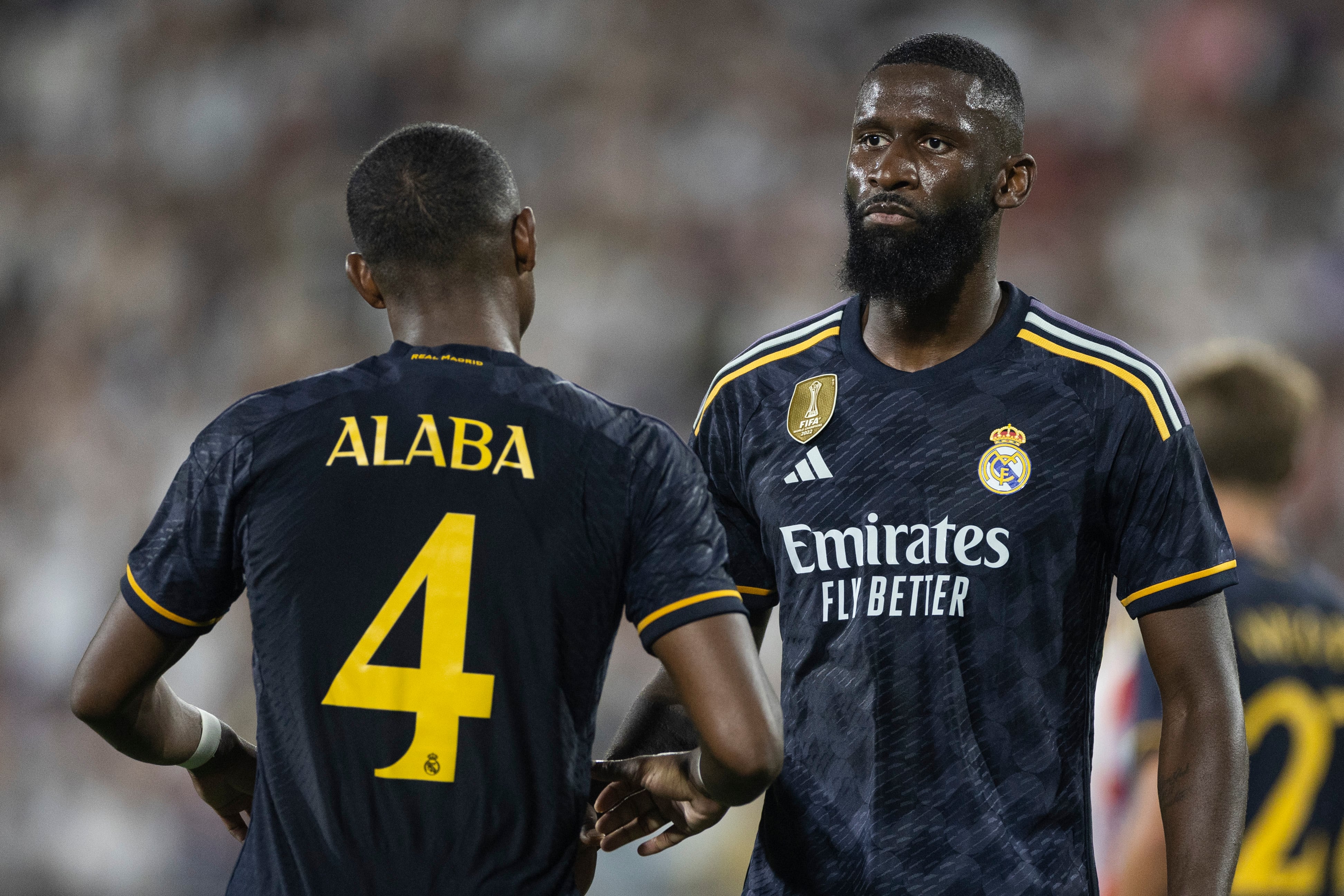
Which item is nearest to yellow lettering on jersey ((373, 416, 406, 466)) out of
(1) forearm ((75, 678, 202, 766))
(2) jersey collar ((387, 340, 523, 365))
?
(2) jersey collar ((387, 340, 523, 365))

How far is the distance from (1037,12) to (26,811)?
730 cm

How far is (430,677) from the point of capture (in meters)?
1.99

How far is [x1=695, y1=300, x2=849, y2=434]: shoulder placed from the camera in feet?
9.02

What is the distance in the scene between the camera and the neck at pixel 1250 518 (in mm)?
3432

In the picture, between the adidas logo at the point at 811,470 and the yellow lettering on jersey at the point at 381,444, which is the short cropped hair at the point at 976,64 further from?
the yellow lettering on jersey at the point at 381,444

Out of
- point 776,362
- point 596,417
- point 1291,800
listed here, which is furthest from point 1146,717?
point 596,417

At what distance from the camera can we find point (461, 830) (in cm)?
198

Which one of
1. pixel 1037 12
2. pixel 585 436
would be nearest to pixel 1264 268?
pixel 1037 12

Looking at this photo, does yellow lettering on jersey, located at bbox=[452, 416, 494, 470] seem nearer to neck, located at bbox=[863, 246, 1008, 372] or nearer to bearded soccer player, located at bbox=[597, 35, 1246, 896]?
bearded soccer player, located at bbox=[597, 35, 1246, 896]

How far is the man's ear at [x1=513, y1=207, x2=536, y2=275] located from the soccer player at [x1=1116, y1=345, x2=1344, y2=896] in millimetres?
1814

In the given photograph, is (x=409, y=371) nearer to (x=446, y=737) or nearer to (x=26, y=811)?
(x=446, y=737)

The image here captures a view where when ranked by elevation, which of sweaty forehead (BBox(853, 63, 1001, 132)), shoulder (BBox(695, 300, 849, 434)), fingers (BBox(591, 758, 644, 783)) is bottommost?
fingers (BBox(591, 758, 644, 783))

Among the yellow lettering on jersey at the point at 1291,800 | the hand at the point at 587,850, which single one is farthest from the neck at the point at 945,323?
the yellow lettering on jersey at the point at 1291,800

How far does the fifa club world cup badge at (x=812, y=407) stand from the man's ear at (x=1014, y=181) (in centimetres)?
47
